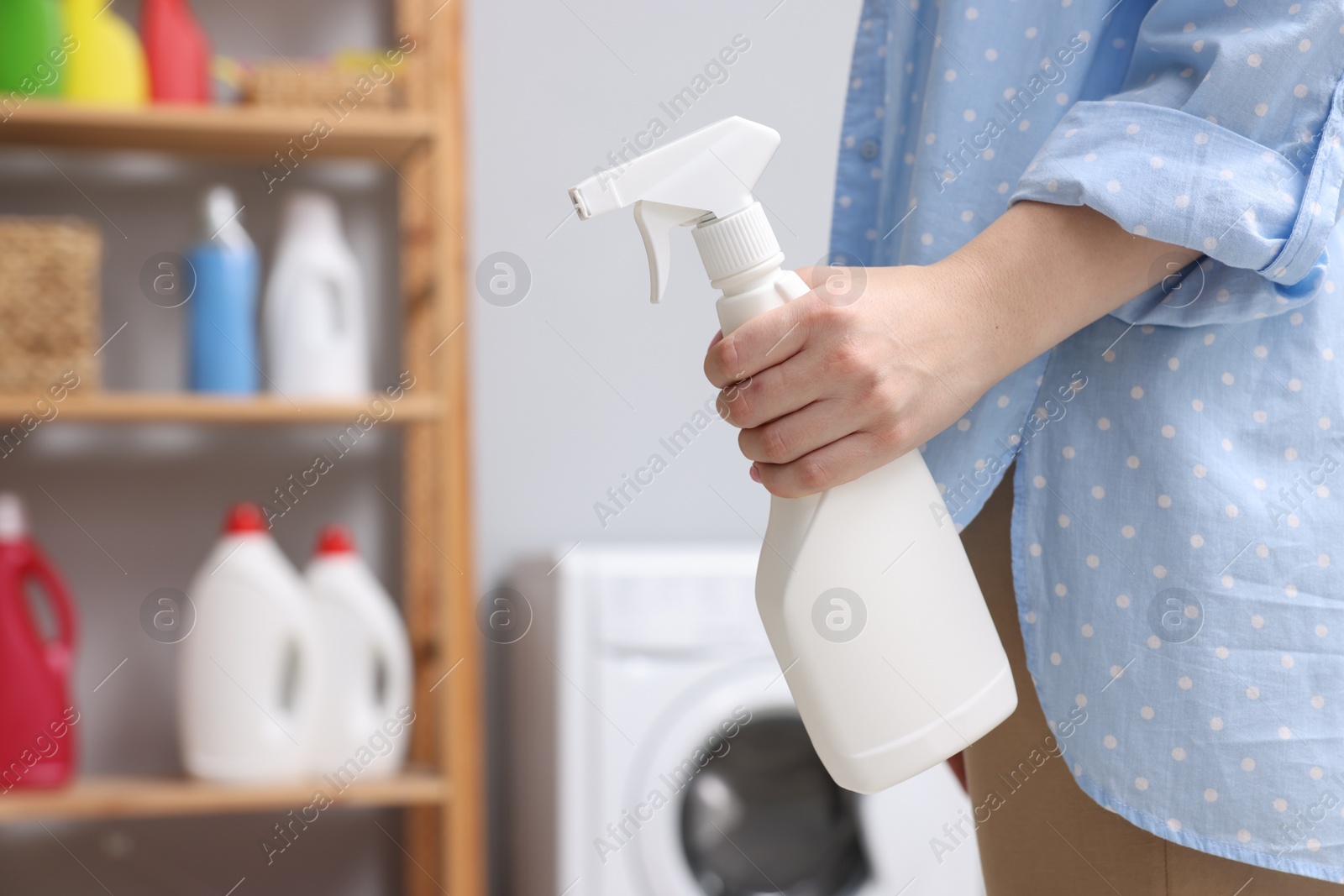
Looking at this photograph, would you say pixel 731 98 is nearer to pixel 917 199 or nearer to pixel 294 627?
pixel 294 627

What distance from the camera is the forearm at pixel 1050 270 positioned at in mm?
356

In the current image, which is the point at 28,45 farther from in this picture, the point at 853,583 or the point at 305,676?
the point at 853,583

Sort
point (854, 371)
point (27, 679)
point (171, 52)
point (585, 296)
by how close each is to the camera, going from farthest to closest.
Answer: point (585, 296)
point (171, 52)
point (27, 679)
point (854, 371)

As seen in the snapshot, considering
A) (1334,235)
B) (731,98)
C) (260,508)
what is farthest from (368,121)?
(1334,235)

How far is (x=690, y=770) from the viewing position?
142 cm

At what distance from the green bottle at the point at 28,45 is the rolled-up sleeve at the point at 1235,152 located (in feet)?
4.73

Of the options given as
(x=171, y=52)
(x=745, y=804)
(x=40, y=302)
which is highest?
(x=171, y=52)

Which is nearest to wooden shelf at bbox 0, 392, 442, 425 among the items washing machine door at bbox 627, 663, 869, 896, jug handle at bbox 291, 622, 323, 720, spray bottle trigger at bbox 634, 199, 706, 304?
jug handle at bbox 291, 622, 323, 720

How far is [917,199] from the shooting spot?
1.44 ft

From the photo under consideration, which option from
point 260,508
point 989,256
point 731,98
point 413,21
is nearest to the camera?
point 989,256

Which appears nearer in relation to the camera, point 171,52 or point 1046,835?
point 1046,835

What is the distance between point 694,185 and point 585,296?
1.50 m

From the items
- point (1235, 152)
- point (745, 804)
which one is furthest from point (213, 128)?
point (1235, 152)

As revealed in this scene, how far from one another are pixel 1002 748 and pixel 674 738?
1025 millimetres
